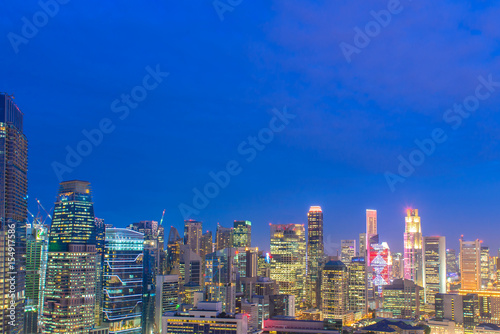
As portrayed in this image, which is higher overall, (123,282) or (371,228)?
(371,228)

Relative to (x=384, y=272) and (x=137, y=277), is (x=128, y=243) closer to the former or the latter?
(x=137, y=277)

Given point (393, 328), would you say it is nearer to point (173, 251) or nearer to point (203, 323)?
point (203, 323)

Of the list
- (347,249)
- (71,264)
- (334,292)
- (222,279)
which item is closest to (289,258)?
(334,292)

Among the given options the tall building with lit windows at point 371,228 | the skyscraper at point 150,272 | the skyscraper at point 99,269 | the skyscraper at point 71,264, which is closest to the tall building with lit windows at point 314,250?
the tall building with lit windows at point 371,228

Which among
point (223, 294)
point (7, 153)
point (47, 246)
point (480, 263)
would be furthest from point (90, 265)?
point (480, 263)

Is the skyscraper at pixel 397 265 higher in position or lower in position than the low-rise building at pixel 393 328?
higher

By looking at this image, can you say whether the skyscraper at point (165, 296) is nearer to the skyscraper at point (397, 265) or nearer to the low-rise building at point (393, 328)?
the low-rise building at point (393, 328)

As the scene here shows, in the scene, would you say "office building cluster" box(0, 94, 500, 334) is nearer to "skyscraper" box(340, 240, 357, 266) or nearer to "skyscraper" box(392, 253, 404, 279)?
"skyscraper" box(392, 253, 404, 279)
